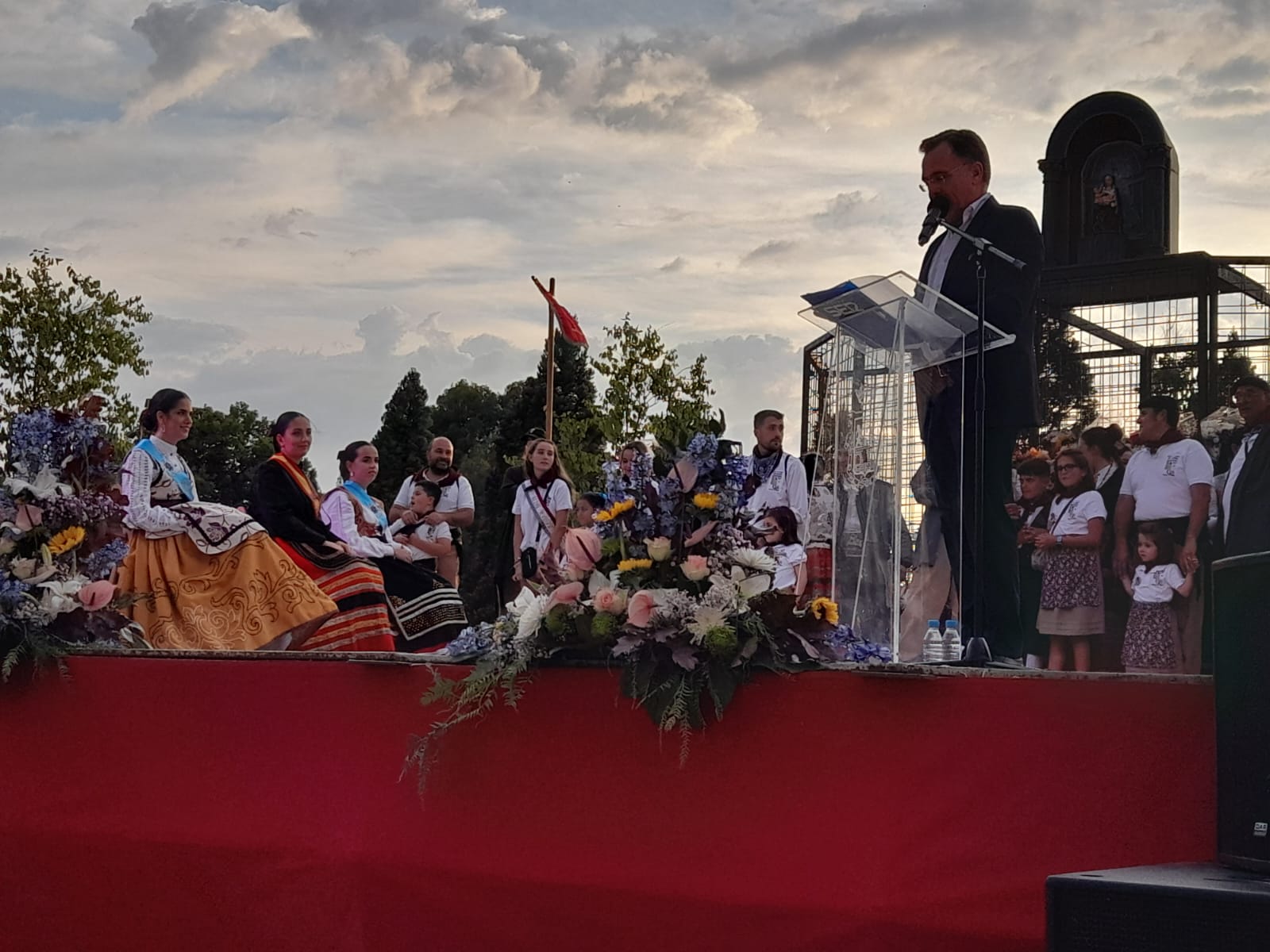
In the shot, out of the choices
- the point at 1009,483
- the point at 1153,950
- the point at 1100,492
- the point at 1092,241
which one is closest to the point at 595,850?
the point at 1153,950

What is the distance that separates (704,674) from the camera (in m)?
3.60

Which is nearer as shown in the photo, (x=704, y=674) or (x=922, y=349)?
(x=704, y=674)

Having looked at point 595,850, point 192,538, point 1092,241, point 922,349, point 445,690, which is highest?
point 1092,241

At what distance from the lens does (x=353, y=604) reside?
24.1 feet

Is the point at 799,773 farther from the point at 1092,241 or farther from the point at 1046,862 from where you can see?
the point at 1092,241

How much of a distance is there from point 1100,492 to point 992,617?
309cm

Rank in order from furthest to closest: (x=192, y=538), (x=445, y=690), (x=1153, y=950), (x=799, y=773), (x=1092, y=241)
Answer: (x=1092, y=241), (x=192, y=538), (x=445, y=690), (x=799, y=773), (x=1153, y=950)

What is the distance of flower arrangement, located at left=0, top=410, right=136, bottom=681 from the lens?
4.88m

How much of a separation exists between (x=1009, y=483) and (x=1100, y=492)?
9.85ft

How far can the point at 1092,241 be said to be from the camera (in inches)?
576

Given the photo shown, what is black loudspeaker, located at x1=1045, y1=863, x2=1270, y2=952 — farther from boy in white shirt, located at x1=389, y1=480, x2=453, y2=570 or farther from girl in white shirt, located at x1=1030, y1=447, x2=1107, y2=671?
boy in white shirt, located at x1=389, y1=480, x2=453, y2=570

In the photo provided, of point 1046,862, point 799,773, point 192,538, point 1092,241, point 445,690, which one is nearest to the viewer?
point 1046,862

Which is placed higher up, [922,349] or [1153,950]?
[922,349]

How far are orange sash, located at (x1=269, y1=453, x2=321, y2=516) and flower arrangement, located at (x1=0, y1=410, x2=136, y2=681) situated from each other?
184 cm
